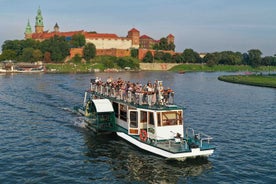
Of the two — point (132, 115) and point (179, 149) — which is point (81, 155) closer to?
point (132, 115)

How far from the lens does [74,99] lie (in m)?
56.4

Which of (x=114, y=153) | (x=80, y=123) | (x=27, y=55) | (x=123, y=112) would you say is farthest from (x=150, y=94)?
(x=27, y=55)

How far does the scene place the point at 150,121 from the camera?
1043 inches

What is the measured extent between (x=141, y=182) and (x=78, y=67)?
16198cm

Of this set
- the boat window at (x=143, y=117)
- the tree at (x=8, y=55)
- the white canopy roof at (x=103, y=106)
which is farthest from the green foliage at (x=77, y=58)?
the boat window at (x=143, y=117)

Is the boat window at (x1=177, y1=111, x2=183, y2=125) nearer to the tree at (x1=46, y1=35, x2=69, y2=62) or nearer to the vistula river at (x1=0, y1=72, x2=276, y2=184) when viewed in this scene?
the vistula river at (x1=0, y1=72, x2=276, y2=184)

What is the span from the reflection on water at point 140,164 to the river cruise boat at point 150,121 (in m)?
0.54

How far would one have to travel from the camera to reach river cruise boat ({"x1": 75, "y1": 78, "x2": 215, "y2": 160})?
24031mm

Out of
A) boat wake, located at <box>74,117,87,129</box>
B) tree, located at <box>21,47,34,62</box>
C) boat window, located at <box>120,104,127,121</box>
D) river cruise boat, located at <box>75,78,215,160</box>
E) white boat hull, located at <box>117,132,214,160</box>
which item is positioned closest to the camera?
white boat hull, located at <box>117,132,214,160</box>

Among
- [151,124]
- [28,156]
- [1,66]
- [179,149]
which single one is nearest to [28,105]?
[28,156]

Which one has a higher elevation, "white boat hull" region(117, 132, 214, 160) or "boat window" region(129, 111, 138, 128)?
"boat window" region(129, 111, 138, 128)

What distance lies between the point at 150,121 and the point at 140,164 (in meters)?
3.94

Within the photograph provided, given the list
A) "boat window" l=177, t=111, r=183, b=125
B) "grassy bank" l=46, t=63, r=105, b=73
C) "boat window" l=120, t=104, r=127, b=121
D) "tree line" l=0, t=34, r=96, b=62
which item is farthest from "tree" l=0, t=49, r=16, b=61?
"boat window" l=177, t=111, r=183, b=125

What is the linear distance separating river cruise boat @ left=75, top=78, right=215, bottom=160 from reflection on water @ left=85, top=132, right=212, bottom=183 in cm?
54
